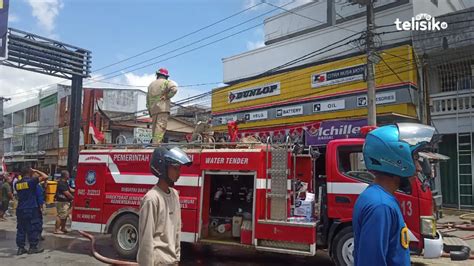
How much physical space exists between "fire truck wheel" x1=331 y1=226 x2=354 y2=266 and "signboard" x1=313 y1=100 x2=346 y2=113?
11.0m

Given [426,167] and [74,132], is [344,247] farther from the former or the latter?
[74,132]

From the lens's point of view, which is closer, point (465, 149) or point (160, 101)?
point (160, 101)

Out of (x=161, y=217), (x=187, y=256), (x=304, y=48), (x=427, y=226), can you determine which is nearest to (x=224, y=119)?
(x=304, y=48)

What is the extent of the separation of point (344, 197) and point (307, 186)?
810 millimetres

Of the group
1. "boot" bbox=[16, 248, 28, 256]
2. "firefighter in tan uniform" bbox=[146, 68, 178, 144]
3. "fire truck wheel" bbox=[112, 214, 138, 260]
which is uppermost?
"firefighter in tan uniform" bbox=[146, 68, 178, 144]

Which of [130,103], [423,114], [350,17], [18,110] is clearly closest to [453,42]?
[423,114]

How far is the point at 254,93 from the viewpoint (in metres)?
22.3

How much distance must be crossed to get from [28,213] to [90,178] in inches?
63.6

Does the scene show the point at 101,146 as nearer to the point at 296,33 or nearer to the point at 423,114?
the point at 423,114

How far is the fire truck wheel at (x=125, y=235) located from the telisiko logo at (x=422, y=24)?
12979 millimetres

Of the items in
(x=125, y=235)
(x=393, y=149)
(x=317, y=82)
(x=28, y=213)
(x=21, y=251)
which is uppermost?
(x=317, y=82)

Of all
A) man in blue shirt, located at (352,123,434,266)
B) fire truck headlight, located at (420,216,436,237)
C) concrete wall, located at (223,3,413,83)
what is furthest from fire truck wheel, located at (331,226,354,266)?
concrete wall, located at (223,3,413,83)

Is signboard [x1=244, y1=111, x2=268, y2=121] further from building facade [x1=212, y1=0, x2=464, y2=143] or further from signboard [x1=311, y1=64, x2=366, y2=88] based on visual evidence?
signboard [x1=311, y1=64, x2=366, y2=88]

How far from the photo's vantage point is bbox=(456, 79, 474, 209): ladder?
15.8 meters
